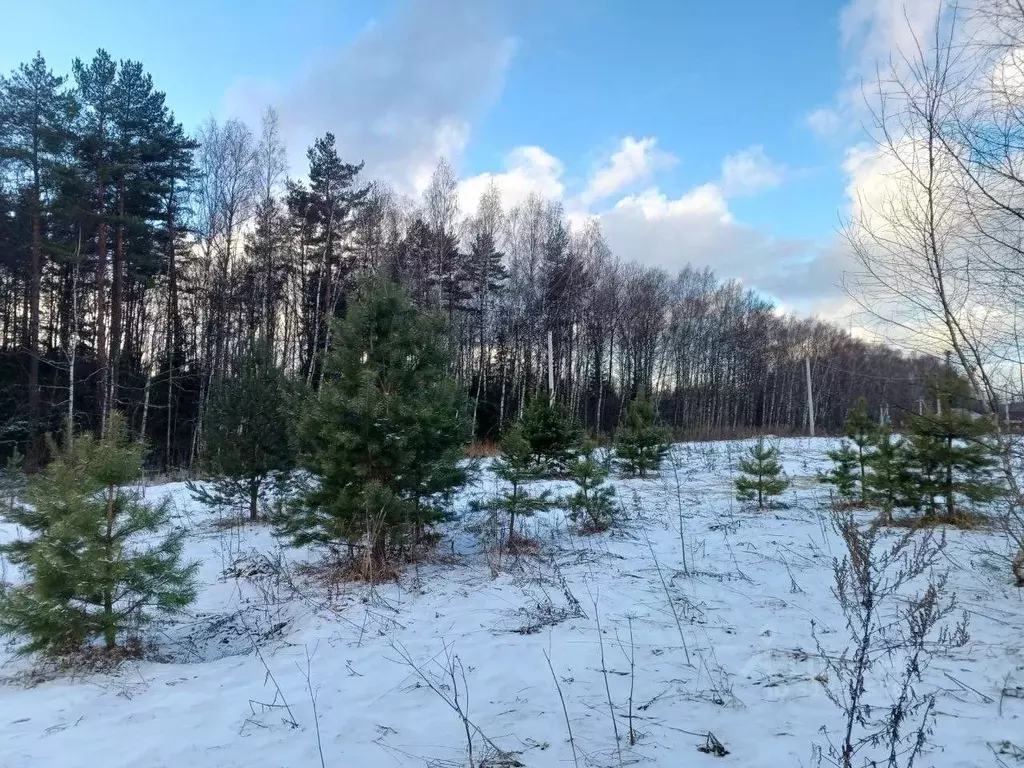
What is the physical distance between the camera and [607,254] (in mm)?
32969

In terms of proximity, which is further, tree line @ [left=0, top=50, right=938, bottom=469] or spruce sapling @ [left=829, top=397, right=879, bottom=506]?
tree line @ [left=0, top=50, right=938, bottom=469]

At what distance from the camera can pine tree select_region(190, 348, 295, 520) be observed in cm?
946

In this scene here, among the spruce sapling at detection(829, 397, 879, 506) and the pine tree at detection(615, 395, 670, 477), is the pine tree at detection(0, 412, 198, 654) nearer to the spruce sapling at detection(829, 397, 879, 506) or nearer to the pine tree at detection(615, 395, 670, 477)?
the spruce sapling at detection(829, 397, 879, 506)

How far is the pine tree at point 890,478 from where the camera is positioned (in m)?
7.89

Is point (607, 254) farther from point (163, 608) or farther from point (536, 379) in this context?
point (163, 608)

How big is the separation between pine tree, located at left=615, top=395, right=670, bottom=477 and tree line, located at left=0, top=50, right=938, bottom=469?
166 centimetres

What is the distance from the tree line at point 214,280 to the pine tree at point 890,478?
1.98 metres

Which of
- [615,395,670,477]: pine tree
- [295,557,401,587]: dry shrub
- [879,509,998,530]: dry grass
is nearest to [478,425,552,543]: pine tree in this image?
[295,557,401,587]: dry shrub

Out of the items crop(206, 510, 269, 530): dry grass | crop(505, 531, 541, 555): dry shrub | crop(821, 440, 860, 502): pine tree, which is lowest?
crop(206, 510, 269, 530): dry grass

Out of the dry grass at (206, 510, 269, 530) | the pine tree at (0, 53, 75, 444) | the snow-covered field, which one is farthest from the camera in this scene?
the pine tree at (0, 53, 75, 444)

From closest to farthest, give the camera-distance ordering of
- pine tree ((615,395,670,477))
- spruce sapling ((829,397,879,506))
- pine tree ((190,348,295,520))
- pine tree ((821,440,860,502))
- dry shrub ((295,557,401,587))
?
dry shrub ((295,557,401,587))
pine tree ((821,440,860,502))
spruce sapling ((829,397,879,506))
pine tree ((190,348,295,520))
pine tree ((615,395,670,477))

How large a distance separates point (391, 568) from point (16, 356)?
867 inches

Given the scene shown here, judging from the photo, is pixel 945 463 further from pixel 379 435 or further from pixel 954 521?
pixel 379 435

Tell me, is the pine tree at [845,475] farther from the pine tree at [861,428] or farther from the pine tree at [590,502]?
the pine tree at [590,502]
